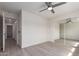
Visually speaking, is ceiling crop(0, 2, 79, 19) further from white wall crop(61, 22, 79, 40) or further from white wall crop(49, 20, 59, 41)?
white wall crop(49, 20, 59, 41)

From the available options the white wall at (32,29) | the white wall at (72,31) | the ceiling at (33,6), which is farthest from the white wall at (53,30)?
the ceiling at (33,6)

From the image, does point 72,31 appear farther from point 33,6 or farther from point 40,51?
point 33,6

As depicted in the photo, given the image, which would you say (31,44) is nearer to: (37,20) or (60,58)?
(37,20)

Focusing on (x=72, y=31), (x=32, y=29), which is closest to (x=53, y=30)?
(x=72, y=31)

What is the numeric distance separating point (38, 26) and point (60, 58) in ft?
13.5

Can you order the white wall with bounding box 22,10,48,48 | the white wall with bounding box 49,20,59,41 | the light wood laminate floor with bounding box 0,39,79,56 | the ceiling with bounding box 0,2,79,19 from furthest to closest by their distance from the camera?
the white wall with bounding box 49,20,59,41 → the white wall with bounding box 22,10,48,48 → the ceiling with bounding box 0,2,79,19 → the light wood laminate floor with bounding box 0,39,79,56

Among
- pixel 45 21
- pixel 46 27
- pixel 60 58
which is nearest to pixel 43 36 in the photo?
pixel 46 27

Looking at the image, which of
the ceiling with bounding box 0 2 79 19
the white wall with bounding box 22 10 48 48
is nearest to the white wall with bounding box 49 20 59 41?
the white wall with bounding box 22 10 48 48

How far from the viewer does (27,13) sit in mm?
4121

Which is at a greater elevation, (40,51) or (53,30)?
(53,30)

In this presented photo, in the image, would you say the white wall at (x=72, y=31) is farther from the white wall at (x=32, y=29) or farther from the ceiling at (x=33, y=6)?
the white wall at (x=32, y=29)

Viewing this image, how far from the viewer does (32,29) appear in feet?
14.7

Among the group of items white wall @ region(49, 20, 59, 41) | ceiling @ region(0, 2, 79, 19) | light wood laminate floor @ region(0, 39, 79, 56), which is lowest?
light wood laminate floor @ region(0, 39, 79, 56)

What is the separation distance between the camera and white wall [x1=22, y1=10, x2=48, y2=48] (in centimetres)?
392
